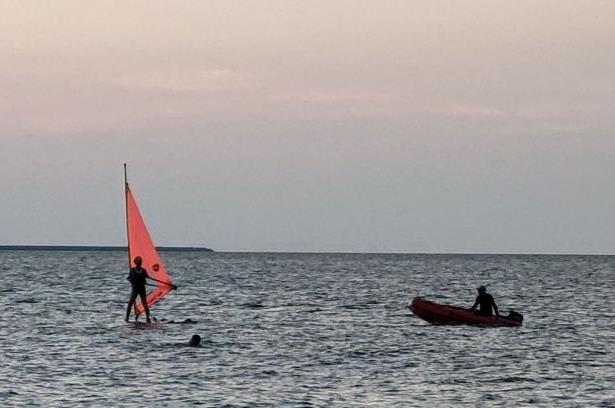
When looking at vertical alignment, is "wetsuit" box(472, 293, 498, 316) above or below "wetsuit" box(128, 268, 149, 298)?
below

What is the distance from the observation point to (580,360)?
38.2m

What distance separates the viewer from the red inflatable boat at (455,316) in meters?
49.8

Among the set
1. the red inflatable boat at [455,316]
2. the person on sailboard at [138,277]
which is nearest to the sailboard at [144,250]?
the person on sailboard at [138,277]

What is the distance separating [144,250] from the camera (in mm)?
48469

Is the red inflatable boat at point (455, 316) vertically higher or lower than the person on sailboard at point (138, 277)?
lower

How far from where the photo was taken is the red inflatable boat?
49.8 m

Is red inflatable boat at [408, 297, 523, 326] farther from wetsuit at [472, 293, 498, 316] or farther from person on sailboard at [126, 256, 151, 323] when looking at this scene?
person on sailboard at [126, 256, 151, 323]

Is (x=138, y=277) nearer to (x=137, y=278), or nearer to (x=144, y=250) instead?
(x=137, y=278)

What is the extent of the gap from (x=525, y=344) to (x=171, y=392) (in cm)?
1758

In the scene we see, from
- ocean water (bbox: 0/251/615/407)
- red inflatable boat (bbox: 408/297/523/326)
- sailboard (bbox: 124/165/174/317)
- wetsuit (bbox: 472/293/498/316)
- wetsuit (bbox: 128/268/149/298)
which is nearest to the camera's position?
ocean water (bbox: 0/251/615/407)

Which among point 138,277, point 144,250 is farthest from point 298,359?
point 144,250

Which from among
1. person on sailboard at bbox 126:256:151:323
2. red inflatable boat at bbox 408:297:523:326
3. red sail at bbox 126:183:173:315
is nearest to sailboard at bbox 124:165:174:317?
red sail at bbox 126:183:173:315

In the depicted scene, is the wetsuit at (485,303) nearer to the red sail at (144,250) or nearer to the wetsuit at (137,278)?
the red sail at (144,250)

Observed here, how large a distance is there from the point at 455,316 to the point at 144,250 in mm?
12954
